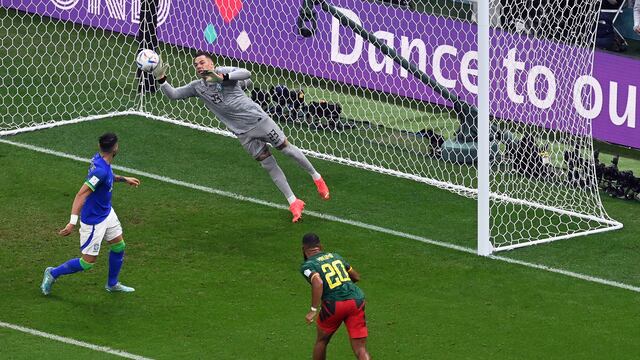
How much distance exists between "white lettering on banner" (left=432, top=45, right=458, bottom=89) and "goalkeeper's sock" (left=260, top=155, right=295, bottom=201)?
3.91 m

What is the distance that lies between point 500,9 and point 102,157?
18.8ft

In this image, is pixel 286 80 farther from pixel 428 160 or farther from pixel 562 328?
pixel 562 328

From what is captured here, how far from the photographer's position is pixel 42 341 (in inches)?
534

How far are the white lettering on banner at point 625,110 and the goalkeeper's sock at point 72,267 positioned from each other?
845cm

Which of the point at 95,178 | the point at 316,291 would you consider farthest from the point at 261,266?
the point at 316,291

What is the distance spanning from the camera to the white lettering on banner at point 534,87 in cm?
1819

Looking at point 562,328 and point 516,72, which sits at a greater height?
point 516,72

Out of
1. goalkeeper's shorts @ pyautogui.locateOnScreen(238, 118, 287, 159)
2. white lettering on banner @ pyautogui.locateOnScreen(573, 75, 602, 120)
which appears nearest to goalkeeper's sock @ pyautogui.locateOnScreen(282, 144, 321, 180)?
goalkeeper's shorts @ pyautogui.locateOnScreen(238, 118, 287, 159)

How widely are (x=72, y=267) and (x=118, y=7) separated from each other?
372 inches

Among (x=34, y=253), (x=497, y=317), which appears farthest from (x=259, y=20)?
(x=497, y=317)

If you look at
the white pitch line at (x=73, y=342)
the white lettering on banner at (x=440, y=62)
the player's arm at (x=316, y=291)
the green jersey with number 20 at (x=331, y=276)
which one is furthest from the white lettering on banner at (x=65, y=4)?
the player's arm at (x=316, y=291)

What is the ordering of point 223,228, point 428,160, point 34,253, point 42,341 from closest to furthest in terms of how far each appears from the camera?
point 42,341 → point 34,253 → point 223,228 → point 428,160

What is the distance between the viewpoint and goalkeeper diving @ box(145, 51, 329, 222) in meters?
17.0

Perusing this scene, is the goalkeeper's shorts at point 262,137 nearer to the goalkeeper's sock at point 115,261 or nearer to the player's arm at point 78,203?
the goalkeeper's sock at point 115,261
